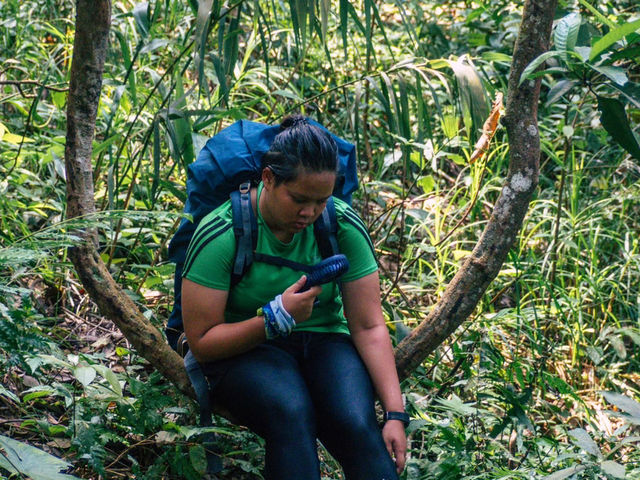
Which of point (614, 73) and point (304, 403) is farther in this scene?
point (304, 403)

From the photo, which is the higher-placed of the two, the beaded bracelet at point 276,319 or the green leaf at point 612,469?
the beaded bracelet at point 276,319

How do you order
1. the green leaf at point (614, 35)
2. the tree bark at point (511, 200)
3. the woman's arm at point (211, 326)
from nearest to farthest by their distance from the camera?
the green leaf at point (614, 35), the woman's arm at point (211, 326), the tree bark at point (511, 200)

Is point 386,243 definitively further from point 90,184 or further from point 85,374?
point 85,374

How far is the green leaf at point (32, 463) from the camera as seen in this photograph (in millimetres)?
1213

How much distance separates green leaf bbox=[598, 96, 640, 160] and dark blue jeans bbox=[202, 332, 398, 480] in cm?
98

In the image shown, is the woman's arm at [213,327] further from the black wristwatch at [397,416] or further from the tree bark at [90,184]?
the black wristwatch at [397,416]

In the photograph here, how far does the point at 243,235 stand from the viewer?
2252mm

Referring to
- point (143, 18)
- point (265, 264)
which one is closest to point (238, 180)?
point (265, 264)

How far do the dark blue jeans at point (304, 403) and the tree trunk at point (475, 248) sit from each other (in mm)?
220

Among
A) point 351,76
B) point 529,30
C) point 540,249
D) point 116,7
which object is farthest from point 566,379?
point 116,7

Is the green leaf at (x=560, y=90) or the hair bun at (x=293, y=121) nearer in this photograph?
the green leaf at (x=560, y=90)

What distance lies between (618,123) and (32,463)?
157 cm

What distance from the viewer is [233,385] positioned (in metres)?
2.27

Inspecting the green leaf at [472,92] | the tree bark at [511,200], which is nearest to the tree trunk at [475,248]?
the tree bark at [511,200]
